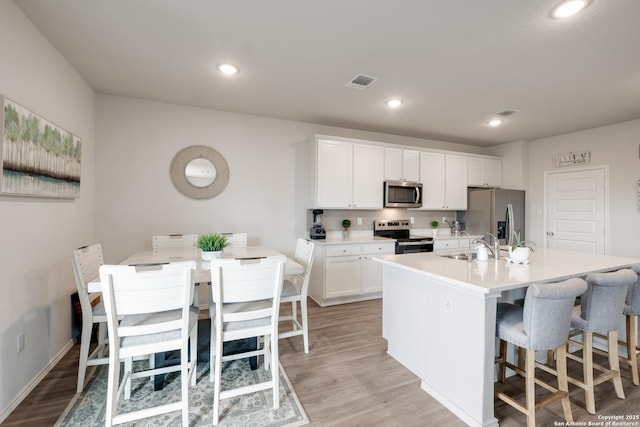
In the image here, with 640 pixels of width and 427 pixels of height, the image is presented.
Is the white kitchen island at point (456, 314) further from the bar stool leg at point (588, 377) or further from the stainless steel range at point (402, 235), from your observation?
the stainless steel range at point (402, 235)

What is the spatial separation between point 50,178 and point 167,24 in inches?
59.4

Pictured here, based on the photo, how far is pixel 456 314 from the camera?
1831 millimetres

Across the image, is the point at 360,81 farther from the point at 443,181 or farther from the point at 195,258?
the point at 443,181

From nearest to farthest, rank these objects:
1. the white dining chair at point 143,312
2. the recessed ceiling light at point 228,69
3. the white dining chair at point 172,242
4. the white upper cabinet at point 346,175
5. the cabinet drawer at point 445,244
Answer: the white dining chair at point 143,312 → the recessed ceiling light at point 228,69 → the white dining chair at point 172,242 → the white upper cabinet at point 346,175 → the cabinet drawer at point 445,244

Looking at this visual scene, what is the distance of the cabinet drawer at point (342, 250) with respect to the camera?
12.5ft

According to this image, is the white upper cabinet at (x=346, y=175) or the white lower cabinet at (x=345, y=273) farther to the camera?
the white upper cabinet at (x=346, y=175)

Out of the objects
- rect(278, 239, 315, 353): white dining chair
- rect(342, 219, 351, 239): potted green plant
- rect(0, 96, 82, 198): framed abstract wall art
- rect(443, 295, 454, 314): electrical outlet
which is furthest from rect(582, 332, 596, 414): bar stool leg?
rect(0, 96, 82, 198): framed abstract wall art

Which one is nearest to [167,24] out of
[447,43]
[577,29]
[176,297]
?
[176,297]

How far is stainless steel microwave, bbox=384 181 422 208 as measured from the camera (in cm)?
439

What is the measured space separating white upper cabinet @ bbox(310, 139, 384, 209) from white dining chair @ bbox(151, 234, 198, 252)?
167cm

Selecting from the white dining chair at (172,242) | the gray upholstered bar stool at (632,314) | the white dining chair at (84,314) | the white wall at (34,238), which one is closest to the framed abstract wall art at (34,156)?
the white wall at (34,238)

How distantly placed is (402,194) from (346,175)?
3.44ft

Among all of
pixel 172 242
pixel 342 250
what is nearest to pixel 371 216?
pixel 342 250

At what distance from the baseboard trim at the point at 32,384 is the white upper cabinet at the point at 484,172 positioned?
5.90 m
